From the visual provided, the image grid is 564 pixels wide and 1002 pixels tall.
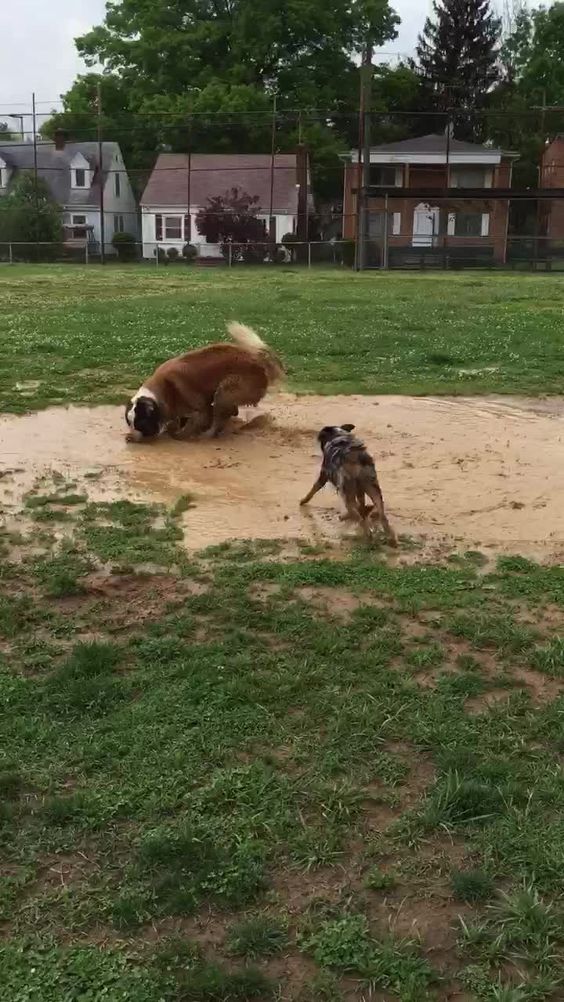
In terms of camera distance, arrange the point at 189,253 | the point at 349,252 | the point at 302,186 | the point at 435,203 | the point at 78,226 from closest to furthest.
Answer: the point at 349,252 < the point at 435,203 < the point at 189,253 < the point at 302,186 < the point at 78,226

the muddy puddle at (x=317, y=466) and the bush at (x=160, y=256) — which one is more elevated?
the bush at (x=160, y=256)

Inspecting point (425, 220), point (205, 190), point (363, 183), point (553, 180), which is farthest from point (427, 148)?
point (363, 183)

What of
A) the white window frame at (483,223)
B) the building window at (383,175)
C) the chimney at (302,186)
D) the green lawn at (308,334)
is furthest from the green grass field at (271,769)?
the building window at (383,175)

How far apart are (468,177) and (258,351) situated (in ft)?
145

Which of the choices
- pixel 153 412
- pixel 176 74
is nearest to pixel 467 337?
pixel 153 412

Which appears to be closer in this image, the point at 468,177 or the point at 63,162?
the point at 468,177

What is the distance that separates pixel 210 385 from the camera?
30.1ft

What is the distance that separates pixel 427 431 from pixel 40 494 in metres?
3.82

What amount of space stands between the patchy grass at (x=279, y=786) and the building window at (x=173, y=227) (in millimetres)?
49638

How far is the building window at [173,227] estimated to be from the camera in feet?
172

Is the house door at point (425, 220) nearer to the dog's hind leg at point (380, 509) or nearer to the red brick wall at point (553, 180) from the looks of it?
the red brick wall at point (553, 180)

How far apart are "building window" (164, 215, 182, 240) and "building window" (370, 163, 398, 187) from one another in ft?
35.4

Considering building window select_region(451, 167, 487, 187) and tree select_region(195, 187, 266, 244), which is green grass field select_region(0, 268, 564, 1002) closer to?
tree select_region(195, 187, 266, 244)

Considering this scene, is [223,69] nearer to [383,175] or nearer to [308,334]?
[383,175]
